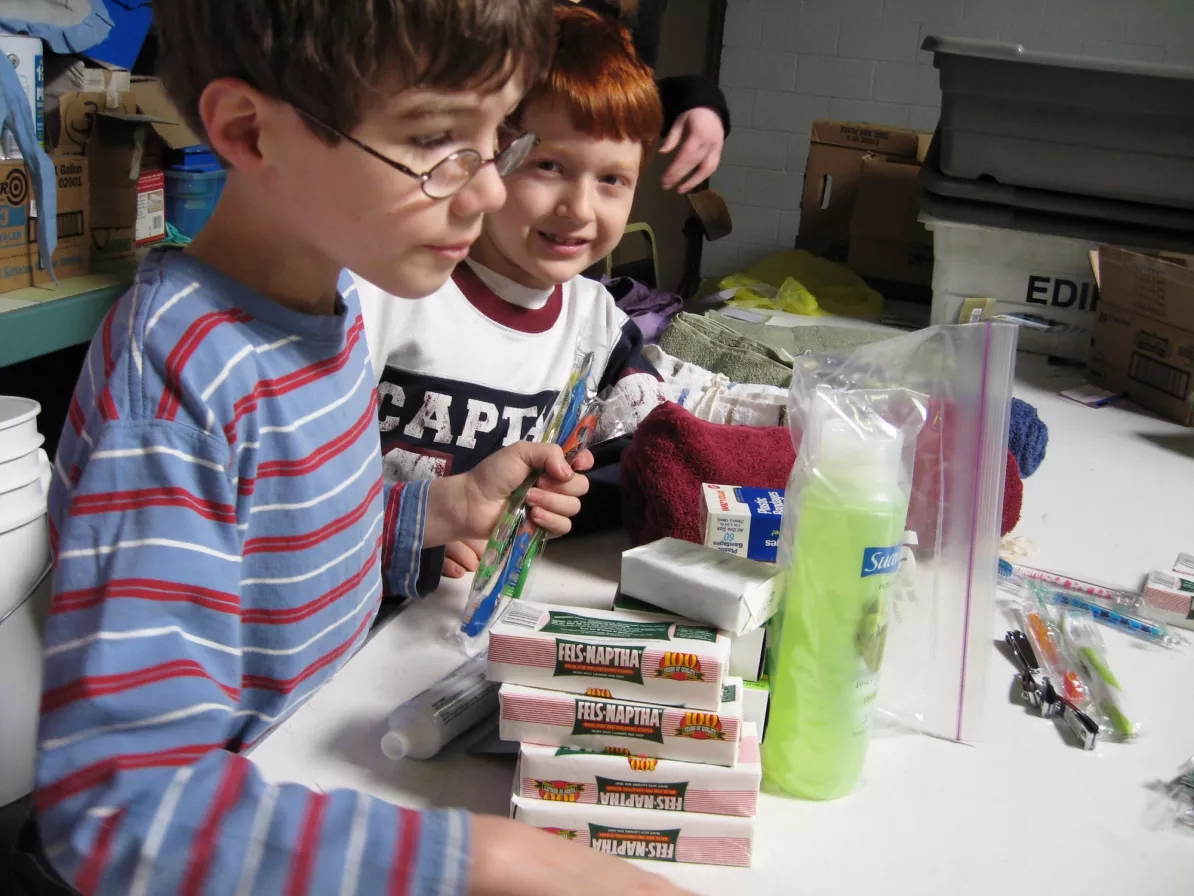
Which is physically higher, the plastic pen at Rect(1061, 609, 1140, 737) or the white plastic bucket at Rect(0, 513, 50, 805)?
the plastic pen at Rect(1061, 609, 1140, 737)

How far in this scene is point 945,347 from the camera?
2.49 feet

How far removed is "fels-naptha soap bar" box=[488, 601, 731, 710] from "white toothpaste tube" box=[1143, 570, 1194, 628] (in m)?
0.56

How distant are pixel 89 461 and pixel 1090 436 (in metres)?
1.42

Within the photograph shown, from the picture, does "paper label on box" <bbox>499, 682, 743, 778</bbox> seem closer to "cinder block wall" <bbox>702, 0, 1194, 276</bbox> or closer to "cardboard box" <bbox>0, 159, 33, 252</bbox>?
"cardboard box" <bbox>0, 159, 33, 252</bbox>

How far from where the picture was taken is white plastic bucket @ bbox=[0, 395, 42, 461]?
4.09ft

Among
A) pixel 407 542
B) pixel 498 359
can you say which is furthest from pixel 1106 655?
pixel 498 359

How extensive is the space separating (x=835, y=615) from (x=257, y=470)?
0.38 m

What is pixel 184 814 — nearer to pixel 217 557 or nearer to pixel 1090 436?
pixel 217 557

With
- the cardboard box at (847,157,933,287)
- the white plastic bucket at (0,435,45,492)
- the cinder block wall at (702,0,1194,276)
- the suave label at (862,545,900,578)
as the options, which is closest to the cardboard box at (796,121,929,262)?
the cardboard box at (847,157,933,287)

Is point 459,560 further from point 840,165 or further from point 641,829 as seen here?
point 840,165

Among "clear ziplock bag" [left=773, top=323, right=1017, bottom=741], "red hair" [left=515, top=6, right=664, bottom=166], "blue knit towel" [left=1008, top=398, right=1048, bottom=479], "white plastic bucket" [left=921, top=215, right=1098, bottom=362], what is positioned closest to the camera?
"clear ziplock bag" [left=773, top=323, right=1017, bottom=741]

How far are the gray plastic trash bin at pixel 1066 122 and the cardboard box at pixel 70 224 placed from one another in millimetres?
1522

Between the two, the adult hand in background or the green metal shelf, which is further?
the green metal shelf

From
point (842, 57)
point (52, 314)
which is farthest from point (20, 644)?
point (842, 57)
